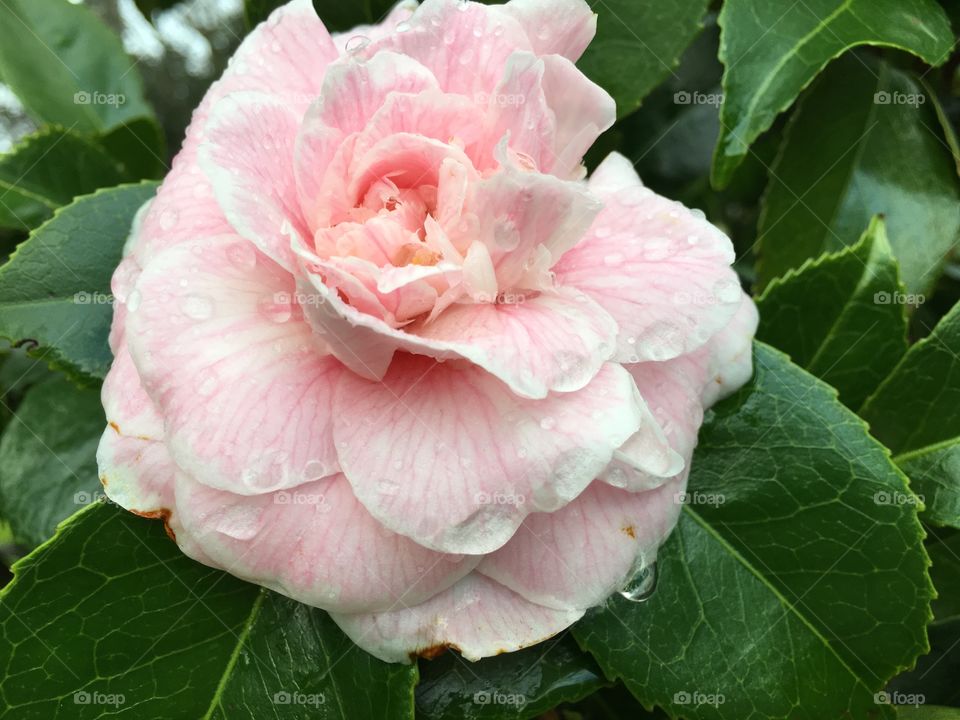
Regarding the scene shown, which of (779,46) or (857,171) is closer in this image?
(779,46)

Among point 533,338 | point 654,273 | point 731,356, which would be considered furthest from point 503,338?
point 731,356

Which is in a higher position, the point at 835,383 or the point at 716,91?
the point at 716,91

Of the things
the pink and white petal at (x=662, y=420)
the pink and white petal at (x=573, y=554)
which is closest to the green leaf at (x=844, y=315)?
the pink and white petal at (x=662, y=420)

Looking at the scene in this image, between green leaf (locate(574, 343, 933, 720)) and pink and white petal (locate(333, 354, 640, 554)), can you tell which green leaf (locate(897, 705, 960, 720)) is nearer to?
green leaf (locate(574, 343, 933, 720))

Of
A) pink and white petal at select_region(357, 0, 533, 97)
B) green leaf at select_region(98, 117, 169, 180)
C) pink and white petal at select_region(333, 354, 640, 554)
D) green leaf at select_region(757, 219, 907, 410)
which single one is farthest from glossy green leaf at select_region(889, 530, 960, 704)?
green leaf at select_region(98, 117, 169, 180)

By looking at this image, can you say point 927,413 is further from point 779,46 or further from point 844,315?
point 779,46

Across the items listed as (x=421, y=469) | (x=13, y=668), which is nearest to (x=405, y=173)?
(x=421, y=469)

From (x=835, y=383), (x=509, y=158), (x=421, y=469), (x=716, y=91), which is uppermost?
(x=509, y=158)

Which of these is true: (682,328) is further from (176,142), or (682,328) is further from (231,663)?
(176,142)

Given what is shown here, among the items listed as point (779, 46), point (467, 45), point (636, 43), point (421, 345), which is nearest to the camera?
point (421, 345)
